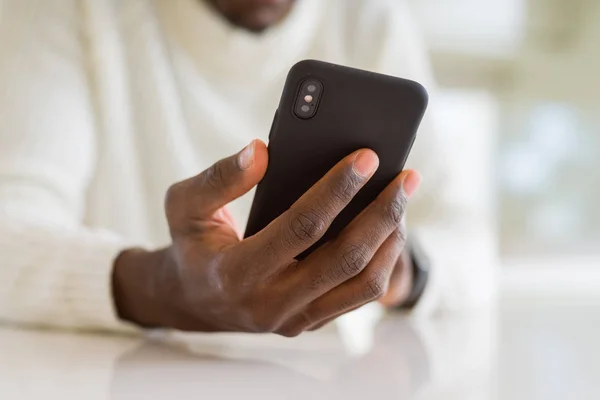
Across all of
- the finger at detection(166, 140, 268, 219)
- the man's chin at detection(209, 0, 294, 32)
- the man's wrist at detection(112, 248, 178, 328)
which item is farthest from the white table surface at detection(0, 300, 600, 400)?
the man's chin at detection(209, 0, 294, 32)

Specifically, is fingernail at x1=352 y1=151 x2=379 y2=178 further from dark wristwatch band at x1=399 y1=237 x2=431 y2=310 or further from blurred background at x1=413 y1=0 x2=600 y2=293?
blurred background at x1=413 y1=0 x2=600 y2=293

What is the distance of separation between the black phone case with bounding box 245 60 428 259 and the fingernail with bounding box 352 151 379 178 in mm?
16

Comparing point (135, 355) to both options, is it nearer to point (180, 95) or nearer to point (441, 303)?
point (441, 303)

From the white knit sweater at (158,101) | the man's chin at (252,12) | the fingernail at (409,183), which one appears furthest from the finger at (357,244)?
the man's chin at (252,12)

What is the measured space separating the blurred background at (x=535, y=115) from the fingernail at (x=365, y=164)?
4.22ft

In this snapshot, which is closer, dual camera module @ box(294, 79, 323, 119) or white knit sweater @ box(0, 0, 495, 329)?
dual camera module @ box(294, 79, 323, 119)

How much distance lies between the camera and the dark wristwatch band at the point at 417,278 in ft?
2.40

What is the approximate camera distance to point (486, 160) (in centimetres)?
169

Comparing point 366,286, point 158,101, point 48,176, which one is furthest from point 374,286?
point 158,101

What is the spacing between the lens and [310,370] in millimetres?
493

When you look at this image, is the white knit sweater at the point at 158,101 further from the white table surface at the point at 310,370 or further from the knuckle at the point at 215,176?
the knuckle at the point at 215,176

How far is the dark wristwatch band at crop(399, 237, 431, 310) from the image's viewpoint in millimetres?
732

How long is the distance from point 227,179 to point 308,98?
2.7 inches

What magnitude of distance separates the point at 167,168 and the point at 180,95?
0.11 metres
